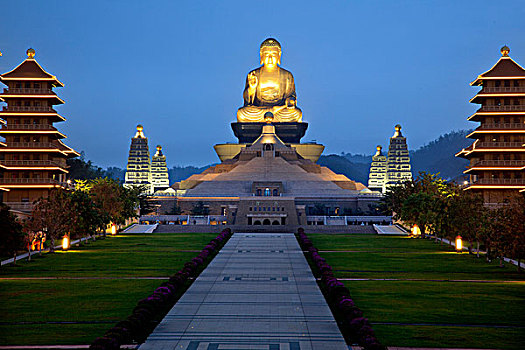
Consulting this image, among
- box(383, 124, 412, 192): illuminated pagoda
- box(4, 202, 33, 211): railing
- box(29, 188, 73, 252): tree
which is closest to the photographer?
box(29, 188, 73, 252): tree

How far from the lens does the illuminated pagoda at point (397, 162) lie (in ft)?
306

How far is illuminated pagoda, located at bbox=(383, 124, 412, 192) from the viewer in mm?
93312

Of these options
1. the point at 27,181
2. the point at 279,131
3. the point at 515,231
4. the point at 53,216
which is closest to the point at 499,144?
the point at 515,231

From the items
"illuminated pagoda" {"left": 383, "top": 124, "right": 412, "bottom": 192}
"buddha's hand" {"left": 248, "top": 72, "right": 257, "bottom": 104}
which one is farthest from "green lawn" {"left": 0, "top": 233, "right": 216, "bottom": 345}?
"illuminated pagoda" {"left": 383, "top": 124, "right": 412, "bottom": 192}

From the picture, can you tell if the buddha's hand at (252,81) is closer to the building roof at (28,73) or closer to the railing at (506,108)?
the building roof at (28,73)

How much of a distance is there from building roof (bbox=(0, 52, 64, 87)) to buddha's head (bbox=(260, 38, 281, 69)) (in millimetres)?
42592

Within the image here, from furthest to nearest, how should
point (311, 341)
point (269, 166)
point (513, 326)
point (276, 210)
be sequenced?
point (269, 166)
point (276, 210)
point (513, 326)
point (311, 341)

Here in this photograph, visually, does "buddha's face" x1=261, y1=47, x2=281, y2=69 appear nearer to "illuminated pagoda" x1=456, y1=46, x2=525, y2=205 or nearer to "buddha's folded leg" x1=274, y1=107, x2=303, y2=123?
"buddha's folded leg" x1=274, y1=107, x2=303, y2=123

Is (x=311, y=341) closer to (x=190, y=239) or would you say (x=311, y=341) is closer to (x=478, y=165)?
(x=190, y=239)

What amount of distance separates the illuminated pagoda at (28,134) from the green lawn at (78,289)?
13.4m

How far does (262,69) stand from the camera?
9269 centimetres

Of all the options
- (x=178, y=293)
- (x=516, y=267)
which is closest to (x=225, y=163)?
(x=516, y=267)

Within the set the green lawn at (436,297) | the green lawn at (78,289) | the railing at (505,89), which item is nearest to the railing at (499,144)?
the railing at (505,89)

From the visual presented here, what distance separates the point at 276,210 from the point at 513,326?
4434 centimetres
